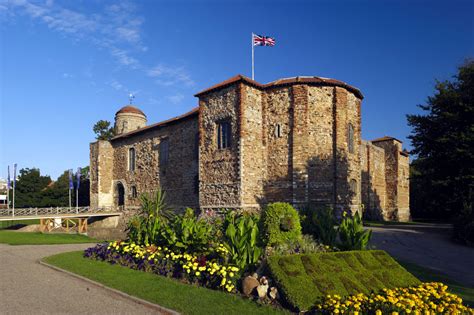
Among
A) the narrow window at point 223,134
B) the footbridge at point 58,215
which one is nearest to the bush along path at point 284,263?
the narrow window at point 223,134

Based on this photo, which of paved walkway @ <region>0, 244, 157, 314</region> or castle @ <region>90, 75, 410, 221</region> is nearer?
paved walkway @ <region>0, 244, 157, 314</region>

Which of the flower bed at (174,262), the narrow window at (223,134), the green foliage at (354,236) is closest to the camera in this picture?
the flower bed at (174,262)

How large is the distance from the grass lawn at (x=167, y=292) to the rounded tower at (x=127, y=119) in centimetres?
3543

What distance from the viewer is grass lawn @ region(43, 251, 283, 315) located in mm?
6605

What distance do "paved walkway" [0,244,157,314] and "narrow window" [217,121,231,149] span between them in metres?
13.8

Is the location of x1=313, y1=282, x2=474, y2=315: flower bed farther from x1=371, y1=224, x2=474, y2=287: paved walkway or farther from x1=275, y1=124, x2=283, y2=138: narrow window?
x1=275, y1=124, x2=283, y2=138: narrow window

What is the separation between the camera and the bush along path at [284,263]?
6691mm

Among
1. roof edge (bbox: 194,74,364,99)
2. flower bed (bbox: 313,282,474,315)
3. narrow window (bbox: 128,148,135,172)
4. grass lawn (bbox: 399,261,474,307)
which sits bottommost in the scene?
grass lawn (bbox: 399,261,474,307)

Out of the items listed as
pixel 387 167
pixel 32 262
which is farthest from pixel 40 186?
pixel 387 167

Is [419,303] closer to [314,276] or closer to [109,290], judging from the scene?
[314,276]

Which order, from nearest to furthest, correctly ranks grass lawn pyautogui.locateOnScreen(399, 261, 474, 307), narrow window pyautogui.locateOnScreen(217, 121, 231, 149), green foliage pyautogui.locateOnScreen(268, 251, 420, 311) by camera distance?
green foliage pyautogui.locateOnScreen(268, 251, 420, 311)
grass lawn pyautogui.locateOnScreen(399, 261, 474, 307)
narrow window pyautogui.locateOnScreen(217, 121, 231, 149)

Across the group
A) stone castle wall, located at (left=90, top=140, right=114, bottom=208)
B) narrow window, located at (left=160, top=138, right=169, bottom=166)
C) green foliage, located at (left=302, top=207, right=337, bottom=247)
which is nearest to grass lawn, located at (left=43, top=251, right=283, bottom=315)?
green foliage, located at (left=302, top=207, right=337, bottom=247)

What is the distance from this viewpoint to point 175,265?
384 inches

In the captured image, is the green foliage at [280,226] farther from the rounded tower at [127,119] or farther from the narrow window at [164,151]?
the rounded tower at [127,119]
